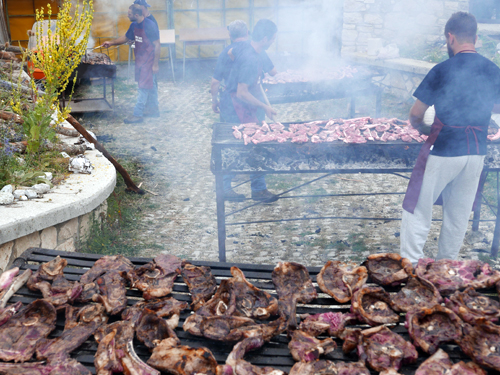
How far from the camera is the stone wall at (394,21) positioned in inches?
425

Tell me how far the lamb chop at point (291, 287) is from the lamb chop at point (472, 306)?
2.46ft

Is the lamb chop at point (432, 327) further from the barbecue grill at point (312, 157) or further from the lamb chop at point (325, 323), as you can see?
the barbecue grill at point (312, 157)

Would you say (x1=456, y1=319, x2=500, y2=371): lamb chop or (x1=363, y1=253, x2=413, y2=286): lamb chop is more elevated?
(x1=363, y1=253, x2=413, y2=286): lamb chop

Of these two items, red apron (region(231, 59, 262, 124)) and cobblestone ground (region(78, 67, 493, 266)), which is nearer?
cobblestone ground (region(78, 67, 493, 266))

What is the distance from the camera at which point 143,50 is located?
979 cm

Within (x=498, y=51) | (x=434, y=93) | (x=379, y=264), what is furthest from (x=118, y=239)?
(x=498, y=51)

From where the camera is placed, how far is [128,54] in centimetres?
1425

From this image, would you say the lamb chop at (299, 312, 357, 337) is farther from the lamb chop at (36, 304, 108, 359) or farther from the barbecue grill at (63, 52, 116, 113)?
the barbecue grill at (63, 52, 116, 113)

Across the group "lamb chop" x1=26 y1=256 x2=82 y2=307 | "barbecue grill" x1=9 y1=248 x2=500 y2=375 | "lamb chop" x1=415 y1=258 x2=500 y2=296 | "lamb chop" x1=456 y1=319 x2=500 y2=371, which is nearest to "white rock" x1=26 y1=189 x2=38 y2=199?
"barbecue grill" x1=9 y1=248 x2=500 y2=375

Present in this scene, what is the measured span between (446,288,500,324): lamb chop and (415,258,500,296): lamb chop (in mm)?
89

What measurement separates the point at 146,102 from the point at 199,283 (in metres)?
8.43

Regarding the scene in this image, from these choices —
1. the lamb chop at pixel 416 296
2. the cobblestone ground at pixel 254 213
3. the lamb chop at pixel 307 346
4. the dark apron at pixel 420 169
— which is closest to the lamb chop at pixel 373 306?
the lamb chop at pixel 416 296

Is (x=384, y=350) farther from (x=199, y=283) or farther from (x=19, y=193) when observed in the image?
(x=19, y=193)

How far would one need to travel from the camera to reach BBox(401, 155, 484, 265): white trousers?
3738mm
